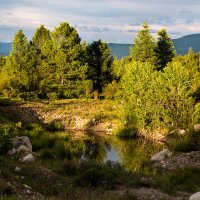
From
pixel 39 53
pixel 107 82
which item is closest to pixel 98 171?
pixel 107 82

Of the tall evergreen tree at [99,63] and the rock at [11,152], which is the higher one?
the tall evergreen tree at [99,63]

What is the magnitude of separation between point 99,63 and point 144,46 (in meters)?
8.40

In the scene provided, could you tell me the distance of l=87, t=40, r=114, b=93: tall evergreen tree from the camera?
69562 mm

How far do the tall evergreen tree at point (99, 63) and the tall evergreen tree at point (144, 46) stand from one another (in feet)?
15.9

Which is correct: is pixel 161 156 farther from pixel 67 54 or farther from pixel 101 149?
pixel 67 54

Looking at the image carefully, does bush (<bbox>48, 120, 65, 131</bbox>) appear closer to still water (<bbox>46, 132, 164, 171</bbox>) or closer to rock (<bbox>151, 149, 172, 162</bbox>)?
still water (<bbox>46, 132, 164, 171</bbox>)

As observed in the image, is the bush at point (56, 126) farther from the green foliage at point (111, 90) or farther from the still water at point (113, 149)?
Result: the green foliage at point (111, 90)

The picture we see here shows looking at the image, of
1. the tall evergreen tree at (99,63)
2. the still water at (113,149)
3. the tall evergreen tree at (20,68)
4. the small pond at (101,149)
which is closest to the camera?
the small pond at (101,149)

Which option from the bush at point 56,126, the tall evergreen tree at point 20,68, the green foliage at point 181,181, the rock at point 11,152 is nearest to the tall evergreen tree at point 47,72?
the tall evergreen tree at point 20,68

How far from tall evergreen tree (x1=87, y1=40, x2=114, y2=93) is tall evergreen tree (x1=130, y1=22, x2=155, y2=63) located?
15.9ft

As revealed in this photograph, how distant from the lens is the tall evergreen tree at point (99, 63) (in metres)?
69.6

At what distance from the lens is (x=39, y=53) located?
7712 centimetres

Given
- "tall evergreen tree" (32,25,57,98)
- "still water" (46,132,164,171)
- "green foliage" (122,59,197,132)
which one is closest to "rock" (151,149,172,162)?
"still water" (46,132,164,171)

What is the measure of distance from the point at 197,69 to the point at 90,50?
18655 mm
